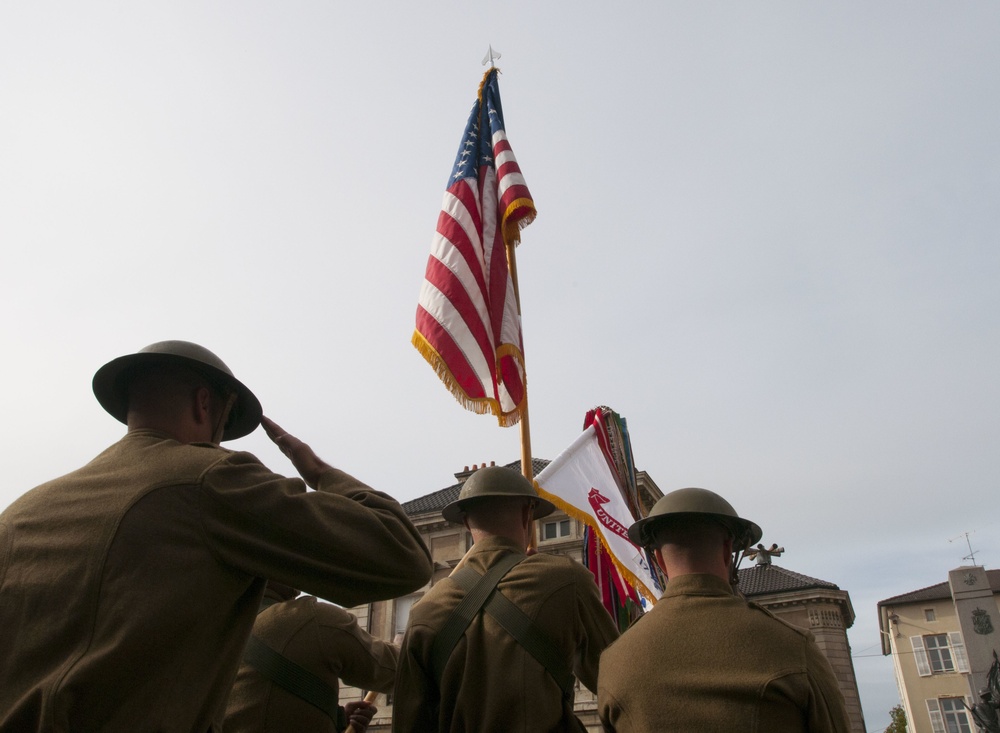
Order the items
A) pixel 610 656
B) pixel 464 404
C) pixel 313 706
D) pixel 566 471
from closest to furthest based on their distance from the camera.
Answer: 1. pixel 610 656
2. pixel 313 706
3. pixel 464 404
4. pixel 566 471

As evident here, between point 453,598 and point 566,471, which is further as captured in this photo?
point 566,471

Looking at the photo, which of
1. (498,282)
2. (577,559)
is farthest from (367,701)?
(577,559)

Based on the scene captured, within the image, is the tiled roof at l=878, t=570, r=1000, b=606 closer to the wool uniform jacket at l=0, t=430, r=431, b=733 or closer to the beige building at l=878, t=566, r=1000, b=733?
the beige building at l=878, t=566, r=1000, b=733

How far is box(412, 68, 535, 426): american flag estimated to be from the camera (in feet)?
26.2

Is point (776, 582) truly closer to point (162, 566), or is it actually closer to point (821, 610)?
→ point (821, 610)

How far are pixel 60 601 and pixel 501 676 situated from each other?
7.21ft

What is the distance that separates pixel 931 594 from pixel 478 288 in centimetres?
5097

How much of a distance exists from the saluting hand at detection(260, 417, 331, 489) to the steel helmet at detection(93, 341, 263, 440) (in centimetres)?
12

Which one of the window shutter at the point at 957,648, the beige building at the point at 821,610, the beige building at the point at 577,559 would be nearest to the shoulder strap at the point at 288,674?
the beige building at the point at 577,559

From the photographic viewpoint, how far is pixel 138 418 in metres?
2.85

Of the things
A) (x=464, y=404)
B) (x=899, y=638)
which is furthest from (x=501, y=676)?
(x=899, y=638)

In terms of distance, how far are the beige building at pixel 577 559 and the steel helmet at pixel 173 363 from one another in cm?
2793

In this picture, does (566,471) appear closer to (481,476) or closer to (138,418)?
(481,476)

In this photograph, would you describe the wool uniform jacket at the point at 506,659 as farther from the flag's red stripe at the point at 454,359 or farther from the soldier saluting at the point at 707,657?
the flag's red stripe at the point at 454,359
